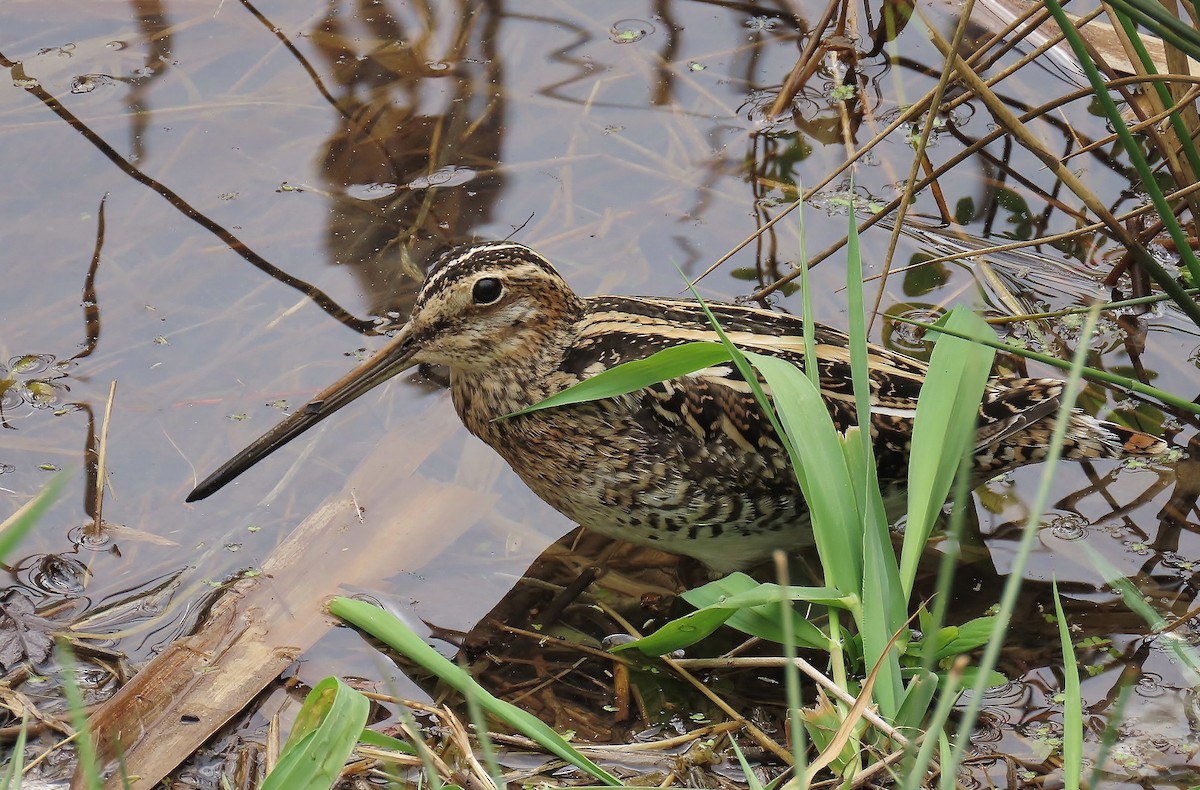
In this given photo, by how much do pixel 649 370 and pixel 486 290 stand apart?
2.71 feet

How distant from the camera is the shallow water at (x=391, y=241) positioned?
4250 mm

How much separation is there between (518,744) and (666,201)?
8.83ft

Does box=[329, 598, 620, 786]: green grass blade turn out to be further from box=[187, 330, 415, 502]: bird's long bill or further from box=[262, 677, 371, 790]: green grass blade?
box=[187, 330, 415, 502]: bird's long bill

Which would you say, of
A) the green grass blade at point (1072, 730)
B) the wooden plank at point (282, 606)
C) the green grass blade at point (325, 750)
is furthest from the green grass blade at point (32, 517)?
the green grass blade at point (1072, 730)

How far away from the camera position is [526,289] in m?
4.05

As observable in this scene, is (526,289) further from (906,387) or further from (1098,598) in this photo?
(1098,598)

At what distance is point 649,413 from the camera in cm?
394

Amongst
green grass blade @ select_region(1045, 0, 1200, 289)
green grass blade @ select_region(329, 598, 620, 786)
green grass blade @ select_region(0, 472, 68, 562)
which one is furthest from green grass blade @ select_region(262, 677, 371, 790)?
green grass blade @ select_region(1045, 0, 1200, 289)

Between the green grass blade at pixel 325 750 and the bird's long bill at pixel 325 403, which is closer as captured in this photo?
the green grass blade at pixel 325 750

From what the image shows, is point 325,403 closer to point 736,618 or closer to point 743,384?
point 743,384

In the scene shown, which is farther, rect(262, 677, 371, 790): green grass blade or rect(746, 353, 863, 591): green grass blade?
rect(746, 353, 863, 591): green grass blade

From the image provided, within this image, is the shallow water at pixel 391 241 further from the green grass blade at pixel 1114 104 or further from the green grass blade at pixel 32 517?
the green grass blade at pixel 32 517

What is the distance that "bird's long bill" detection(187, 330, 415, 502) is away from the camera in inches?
157

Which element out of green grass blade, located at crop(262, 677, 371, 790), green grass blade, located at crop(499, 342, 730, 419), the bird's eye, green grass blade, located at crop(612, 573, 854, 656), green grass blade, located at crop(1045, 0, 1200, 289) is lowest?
green grass blade, located at crop(612, 573, 854, 656)
